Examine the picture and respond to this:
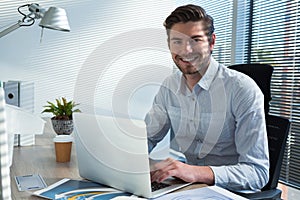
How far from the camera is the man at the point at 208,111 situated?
129 cm

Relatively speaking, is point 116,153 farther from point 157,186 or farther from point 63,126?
point 63,126

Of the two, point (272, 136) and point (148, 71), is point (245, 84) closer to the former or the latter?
point (272, 136)

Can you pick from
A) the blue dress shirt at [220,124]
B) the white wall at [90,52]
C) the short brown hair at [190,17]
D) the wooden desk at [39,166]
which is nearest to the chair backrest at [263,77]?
the blue dress shirt at [220,124]

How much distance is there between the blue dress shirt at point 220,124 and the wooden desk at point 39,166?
18.1 inches

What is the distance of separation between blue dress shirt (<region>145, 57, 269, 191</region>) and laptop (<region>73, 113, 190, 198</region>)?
31cm

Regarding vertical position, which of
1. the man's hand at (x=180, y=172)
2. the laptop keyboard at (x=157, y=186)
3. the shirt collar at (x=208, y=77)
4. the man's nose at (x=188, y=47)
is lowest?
the laptop keyboard at (x=157, y=186)

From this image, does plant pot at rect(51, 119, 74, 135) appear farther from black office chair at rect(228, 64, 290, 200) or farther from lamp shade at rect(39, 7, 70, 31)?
black office chair at rect(228, 64, 290, 200)

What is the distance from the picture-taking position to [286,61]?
2.23 meters

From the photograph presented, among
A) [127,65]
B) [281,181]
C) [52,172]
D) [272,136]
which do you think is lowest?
[281,181]

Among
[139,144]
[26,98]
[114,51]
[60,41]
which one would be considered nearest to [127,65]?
[114,51]

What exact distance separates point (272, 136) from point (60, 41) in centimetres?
201

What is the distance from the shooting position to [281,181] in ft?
7.38

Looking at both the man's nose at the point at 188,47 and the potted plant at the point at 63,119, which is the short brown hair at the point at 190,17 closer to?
the man's nose at the point at 188,47

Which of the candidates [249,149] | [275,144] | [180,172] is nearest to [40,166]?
[180,172]
